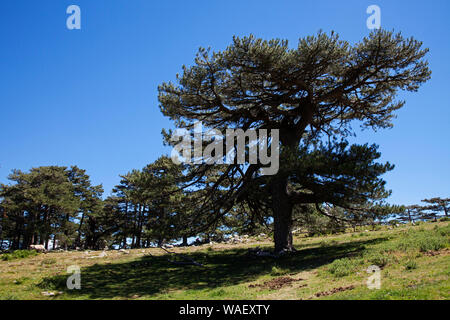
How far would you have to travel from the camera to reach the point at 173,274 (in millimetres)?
15188

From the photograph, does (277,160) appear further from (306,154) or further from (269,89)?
(269,89)

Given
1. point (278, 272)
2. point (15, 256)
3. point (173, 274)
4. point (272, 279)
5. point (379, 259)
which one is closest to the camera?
point (379, 259)

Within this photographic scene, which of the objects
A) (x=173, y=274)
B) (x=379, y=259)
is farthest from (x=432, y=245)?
(x=173, y=274)

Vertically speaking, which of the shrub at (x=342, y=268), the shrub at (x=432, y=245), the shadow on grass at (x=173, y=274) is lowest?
the shadow on grass at (x=173, y=274)

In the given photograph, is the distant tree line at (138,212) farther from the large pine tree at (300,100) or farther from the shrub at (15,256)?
the shrub at (15,256)

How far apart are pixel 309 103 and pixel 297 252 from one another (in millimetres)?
9992

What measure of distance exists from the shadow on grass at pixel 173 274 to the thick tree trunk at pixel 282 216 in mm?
1190

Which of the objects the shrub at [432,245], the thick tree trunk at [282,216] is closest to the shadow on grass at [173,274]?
the thick tree trunk at [282,216]

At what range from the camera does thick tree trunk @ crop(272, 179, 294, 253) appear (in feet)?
59.2

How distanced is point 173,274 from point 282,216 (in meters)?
7.82

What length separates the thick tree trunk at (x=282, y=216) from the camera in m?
18.0

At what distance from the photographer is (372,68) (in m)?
17.4

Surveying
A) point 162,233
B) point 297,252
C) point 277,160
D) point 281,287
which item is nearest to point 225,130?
point 277,160

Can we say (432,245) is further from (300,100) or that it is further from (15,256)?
(15,256)
